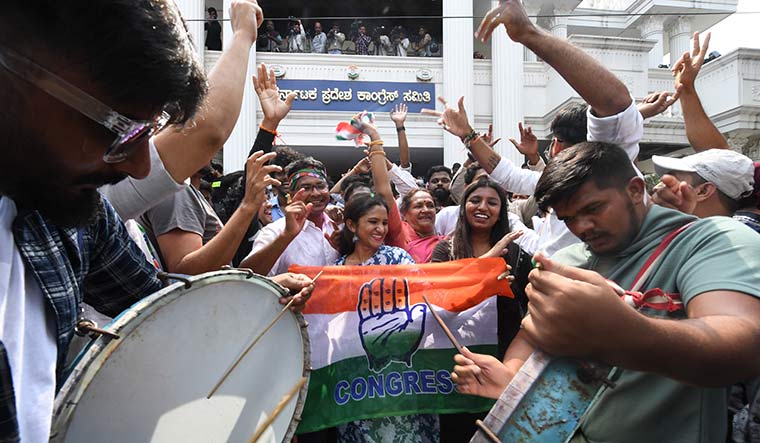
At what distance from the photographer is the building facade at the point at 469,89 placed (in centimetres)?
1406

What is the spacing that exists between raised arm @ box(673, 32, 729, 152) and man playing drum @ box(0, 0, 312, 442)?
2643 millimetres

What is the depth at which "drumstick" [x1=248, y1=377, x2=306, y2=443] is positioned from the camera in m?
1.53

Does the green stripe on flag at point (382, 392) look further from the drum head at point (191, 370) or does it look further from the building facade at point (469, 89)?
the building facade at point (469, 89)

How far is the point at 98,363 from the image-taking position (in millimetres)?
1077

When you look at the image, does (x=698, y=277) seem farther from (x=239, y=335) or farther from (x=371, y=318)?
(x=371, y=318)

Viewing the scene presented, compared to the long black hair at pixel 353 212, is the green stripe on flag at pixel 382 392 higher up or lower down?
lower down

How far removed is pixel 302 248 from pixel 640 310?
215cm

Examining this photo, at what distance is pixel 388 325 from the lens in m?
2.62

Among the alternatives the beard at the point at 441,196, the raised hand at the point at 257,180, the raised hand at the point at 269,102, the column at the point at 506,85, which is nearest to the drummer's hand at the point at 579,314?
the raised hand at the point at 257,180

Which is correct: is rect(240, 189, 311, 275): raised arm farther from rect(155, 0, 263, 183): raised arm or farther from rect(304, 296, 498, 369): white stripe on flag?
rect(155, 0, 263, 183): raised arm

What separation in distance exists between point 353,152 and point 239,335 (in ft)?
47.9

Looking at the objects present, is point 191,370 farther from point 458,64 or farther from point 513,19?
point 458,64

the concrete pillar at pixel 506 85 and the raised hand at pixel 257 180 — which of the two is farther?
Result: the concrete pillar at pixel 506 85

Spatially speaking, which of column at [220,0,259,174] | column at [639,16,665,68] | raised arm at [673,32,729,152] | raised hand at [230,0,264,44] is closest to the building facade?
column at [220,0,259,174]
